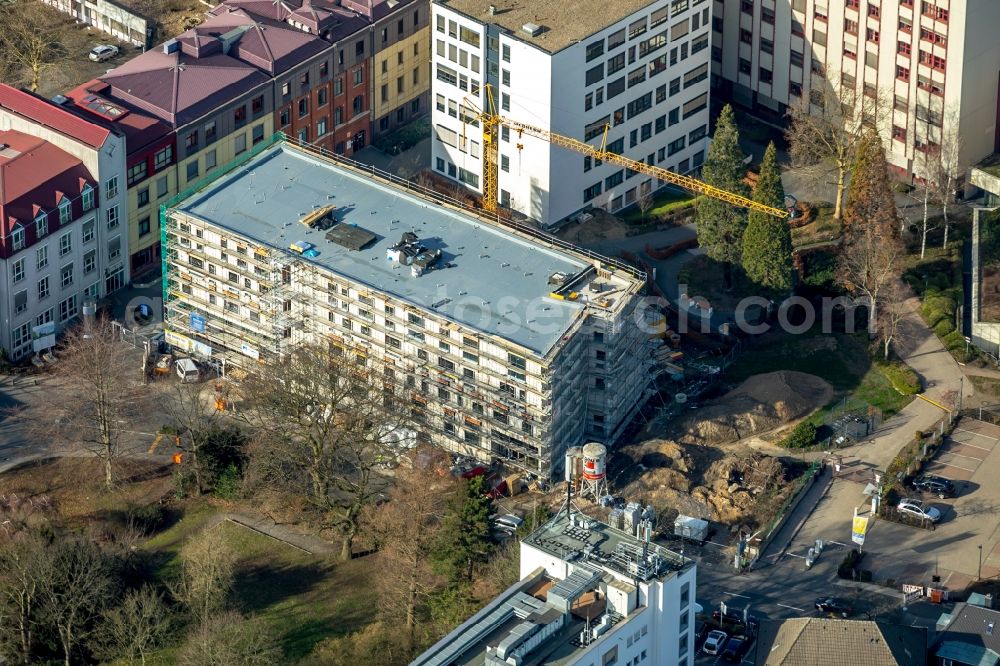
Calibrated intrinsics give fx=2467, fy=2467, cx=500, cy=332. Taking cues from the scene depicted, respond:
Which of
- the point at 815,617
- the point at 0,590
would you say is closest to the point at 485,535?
the point at 815,617

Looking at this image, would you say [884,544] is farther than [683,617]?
Yes

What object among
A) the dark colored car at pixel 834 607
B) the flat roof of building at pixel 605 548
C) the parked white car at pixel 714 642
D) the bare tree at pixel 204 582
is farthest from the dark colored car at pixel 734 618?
the bare tree at pixel 204 582

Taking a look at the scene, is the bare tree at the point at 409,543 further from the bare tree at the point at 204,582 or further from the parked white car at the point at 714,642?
the parked white car at the point at 714,642

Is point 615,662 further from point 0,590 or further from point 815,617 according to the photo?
point 0,590

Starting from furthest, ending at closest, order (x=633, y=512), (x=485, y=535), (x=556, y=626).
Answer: (x=485, y=535), (x=633, y=512), (x=556, y=626)

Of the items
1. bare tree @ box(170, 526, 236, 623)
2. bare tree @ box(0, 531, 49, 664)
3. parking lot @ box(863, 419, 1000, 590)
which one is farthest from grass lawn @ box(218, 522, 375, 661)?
parking lot @ box(863, 419, 1000, 590)

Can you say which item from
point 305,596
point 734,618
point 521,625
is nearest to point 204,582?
point 305,596

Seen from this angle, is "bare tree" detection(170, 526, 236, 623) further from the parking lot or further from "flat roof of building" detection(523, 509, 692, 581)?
the parking lot
